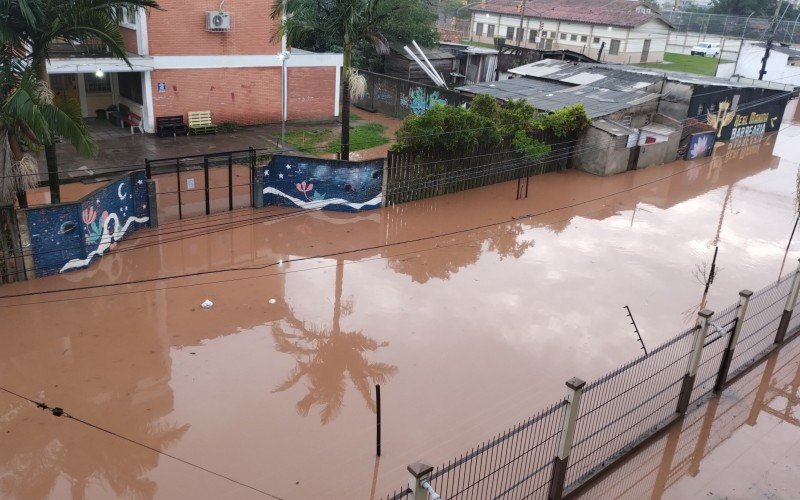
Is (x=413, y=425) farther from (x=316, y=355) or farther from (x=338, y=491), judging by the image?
(x=316, y=355)

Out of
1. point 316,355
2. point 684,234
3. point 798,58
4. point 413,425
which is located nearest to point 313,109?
point 684,234

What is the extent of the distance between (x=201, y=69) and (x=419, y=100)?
10.7 meters

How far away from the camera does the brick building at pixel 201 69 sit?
77.0 ft

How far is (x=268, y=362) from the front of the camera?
11336 mm

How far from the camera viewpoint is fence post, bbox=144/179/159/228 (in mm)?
16156

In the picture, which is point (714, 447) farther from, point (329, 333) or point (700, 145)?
point (700, 145)

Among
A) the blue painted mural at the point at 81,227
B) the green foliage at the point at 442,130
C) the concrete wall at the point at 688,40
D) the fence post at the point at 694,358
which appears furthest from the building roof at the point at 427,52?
the concrete wall at the point at 688,40

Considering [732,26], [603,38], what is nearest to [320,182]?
[603,38]

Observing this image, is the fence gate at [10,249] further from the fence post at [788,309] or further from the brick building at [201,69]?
the fence post at [788,309]

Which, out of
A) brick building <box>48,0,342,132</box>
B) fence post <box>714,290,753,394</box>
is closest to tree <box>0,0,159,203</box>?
brick building <box>48,0,342,132</box>

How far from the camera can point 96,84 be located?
26375 mm

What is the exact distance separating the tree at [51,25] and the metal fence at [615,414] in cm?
1038

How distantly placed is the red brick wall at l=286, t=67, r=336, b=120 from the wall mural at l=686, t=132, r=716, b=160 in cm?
1620

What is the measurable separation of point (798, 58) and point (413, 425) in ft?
162
